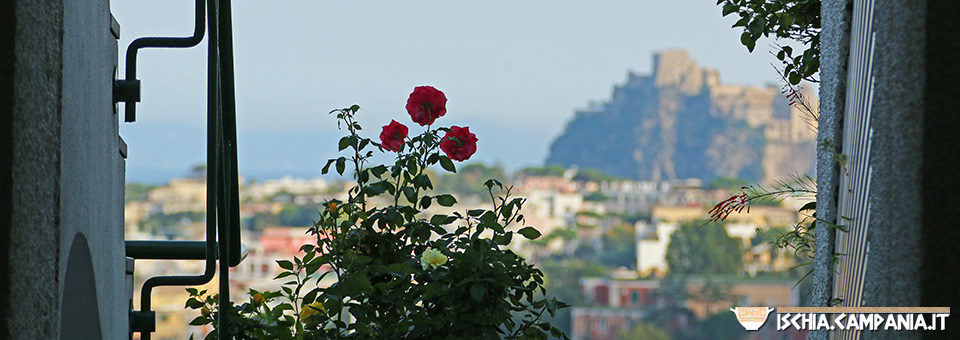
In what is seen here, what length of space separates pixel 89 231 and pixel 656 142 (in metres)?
69.2

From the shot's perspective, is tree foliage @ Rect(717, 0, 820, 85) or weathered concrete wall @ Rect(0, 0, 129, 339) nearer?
weathered concrete wall @ Rect(0, 0, 129, 339)

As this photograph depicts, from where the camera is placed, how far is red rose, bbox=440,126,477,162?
181 cm

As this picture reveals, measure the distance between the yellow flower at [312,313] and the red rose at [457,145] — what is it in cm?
42

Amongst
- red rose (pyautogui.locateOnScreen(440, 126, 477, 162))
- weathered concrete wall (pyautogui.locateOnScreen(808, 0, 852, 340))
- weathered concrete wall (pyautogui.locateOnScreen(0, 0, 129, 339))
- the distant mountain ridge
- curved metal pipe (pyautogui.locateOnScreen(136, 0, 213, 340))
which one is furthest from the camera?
the distant mountain ridge

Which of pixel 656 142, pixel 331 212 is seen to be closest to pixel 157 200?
pixel 331 212

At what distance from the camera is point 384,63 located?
6838 centimetres

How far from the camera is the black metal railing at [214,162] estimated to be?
1.21 m

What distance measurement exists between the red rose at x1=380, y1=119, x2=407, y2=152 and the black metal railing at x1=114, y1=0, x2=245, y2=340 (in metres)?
0.38

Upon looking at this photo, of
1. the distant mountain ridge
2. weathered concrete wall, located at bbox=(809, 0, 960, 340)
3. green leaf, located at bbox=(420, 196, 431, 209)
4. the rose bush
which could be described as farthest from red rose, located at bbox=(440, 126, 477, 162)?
the distant mountain ridge

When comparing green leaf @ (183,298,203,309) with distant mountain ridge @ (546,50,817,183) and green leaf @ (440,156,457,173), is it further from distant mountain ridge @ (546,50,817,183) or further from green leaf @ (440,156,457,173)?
distant mountain ridge @ (546,50,817,183)

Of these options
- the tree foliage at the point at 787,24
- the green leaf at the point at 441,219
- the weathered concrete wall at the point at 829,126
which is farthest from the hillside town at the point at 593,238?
the weathered concrete wall at the point at 829,126

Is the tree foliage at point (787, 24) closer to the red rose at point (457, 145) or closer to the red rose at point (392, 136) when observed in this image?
the red rose at point (457, 145)

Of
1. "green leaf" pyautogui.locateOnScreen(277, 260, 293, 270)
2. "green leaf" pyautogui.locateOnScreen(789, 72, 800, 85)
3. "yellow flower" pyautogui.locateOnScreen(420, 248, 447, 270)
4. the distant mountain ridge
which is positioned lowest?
"green leaf" pyautogui.locateOnScreen(277, 260, 293, 270)

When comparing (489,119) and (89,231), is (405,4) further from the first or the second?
(89,231)
